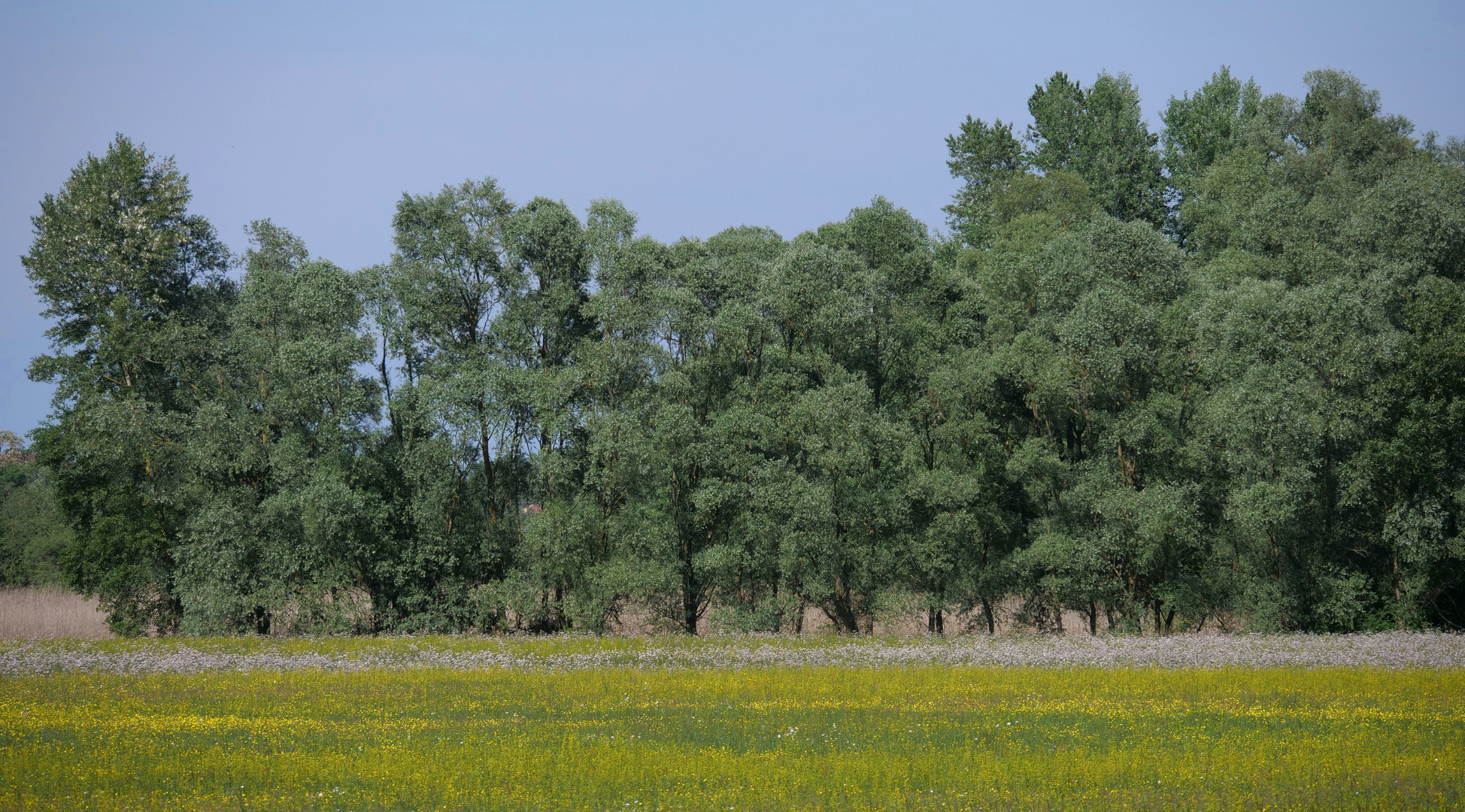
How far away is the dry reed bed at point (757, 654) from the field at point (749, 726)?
0.53 ft

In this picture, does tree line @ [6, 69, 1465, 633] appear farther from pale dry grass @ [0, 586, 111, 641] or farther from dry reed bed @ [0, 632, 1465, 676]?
dry reed bed @ [0, 632, 1465, 676]

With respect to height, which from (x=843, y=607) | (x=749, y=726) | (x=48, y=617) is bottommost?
(x=749, y=726)

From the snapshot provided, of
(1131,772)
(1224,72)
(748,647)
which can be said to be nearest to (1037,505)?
(748,647)

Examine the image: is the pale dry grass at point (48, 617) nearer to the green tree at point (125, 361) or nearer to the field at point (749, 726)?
the green tree at point (125, 361)

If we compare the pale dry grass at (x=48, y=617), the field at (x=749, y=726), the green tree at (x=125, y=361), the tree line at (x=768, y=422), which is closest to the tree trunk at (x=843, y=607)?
the tree line at (x=768, y=422)

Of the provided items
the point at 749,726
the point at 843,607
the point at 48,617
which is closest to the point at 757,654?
the point at 749,726

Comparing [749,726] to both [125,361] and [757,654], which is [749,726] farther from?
[125,361]

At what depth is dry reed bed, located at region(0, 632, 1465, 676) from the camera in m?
33.2

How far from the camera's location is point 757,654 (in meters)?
35.7

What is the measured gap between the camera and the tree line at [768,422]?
139ft

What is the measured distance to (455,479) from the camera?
50.2 m

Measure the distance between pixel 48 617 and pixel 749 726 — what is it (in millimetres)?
51185

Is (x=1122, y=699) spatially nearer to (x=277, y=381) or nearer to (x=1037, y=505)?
(x=1037, y=505)

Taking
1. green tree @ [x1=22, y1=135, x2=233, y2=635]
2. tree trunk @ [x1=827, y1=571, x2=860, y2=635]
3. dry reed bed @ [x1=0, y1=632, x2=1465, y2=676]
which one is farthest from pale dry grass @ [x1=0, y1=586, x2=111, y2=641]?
tree trunk @ [x1=827, y1=571, x2=860, y2=635]
